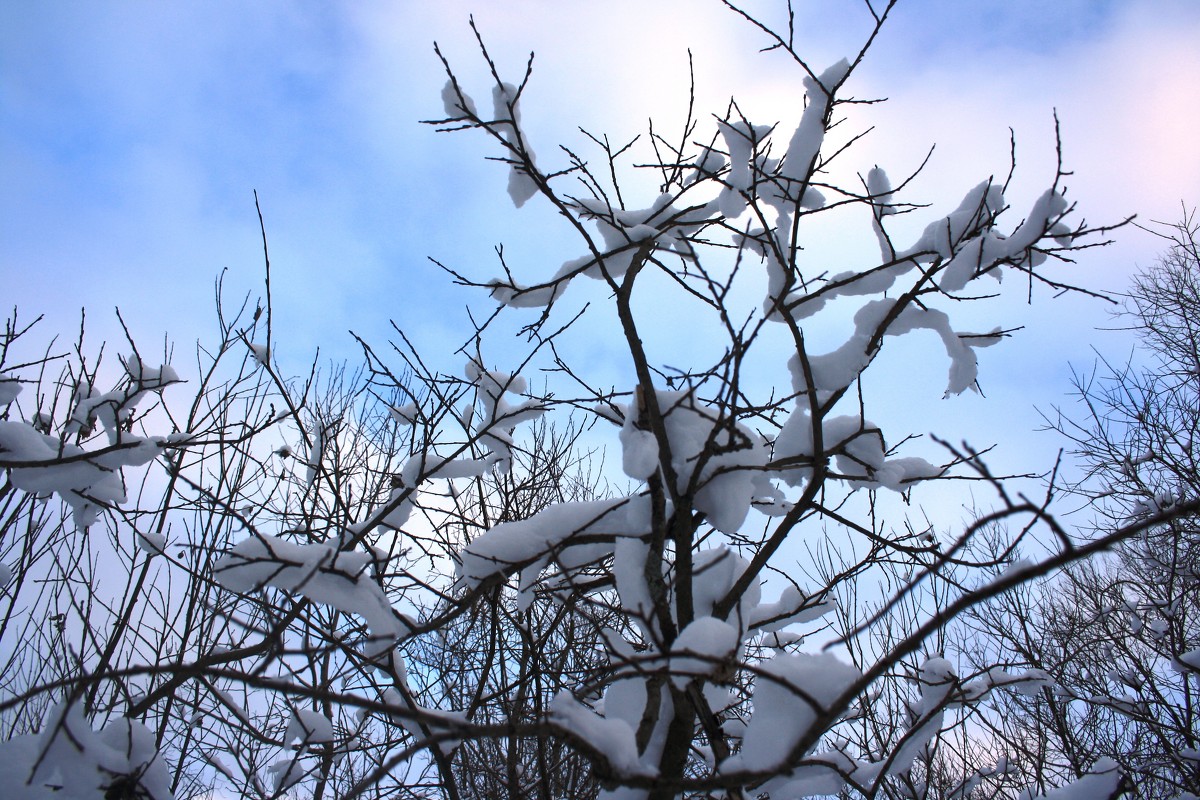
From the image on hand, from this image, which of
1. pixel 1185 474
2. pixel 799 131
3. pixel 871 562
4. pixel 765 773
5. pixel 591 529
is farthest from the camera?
pixel 1185 474

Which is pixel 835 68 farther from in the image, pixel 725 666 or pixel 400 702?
pixel 400 702

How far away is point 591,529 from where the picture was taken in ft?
4.88

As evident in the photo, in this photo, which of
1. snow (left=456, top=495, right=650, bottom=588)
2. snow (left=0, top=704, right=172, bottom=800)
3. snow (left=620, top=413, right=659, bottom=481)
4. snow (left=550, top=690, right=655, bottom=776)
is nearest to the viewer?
snow (left=550, top=690, right=655, bottom=776)

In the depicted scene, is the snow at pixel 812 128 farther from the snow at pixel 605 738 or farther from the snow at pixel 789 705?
the snow at pixel 605 738

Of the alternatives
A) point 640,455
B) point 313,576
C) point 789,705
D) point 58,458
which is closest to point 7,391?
point 58,458

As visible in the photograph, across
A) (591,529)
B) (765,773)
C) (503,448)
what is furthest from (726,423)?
(503,448)

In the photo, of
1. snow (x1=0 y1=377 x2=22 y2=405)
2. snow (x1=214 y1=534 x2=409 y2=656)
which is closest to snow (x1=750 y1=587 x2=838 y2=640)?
snow (x1=214 y1=534 x2=409 y2=656)

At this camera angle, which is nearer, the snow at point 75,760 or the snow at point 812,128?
the snow at point 75,760

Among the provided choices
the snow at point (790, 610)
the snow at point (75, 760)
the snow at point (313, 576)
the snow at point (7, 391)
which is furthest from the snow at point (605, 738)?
the snow at point (7, 391)

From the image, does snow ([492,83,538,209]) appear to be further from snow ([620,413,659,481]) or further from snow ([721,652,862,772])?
snow ([721,652,862,772])

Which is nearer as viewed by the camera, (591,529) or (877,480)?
(591,529)

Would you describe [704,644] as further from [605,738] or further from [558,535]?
[558,535]

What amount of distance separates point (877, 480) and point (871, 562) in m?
0.52

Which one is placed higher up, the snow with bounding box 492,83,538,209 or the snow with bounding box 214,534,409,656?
the snow with bounding box 492,83,538,209
